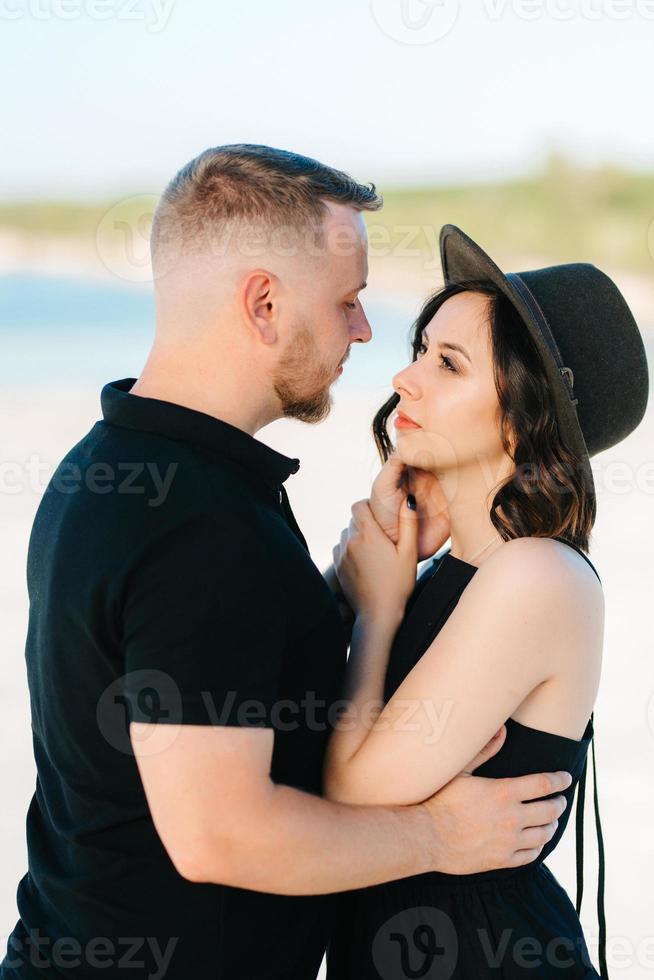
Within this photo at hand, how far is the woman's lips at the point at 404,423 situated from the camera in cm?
194

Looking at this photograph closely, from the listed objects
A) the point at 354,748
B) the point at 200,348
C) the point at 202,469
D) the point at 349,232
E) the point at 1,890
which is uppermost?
the point at 349,232

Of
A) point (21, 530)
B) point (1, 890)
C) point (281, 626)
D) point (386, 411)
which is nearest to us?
point (281, 626)

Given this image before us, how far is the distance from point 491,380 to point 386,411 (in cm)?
34

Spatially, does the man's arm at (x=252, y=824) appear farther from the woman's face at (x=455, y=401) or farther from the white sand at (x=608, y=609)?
the white sand at (x=608, y=609)

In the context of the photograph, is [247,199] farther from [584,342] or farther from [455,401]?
[584,342]

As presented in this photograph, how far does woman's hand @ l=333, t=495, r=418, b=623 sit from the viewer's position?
188 cm

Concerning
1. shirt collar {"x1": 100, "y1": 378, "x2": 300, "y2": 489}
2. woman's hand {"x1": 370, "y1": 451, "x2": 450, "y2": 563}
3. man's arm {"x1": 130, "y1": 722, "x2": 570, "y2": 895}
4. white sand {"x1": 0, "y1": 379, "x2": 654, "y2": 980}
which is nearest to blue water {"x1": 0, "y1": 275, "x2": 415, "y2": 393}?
white sand {"x1": 0, "y1": 379, "x2": 654, "y2": 980}

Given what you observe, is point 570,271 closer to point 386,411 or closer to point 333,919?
point 386,411

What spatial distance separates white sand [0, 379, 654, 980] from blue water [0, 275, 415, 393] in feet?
2.94

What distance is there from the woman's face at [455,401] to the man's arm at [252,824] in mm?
629

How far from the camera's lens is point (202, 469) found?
151 centimetres

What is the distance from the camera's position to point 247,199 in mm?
1681

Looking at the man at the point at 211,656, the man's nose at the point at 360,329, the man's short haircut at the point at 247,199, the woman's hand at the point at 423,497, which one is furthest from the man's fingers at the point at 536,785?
the man's short haircut at the point at 247,199

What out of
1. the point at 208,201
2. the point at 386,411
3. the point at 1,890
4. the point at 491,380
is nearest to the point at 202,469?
the point at 208,201
